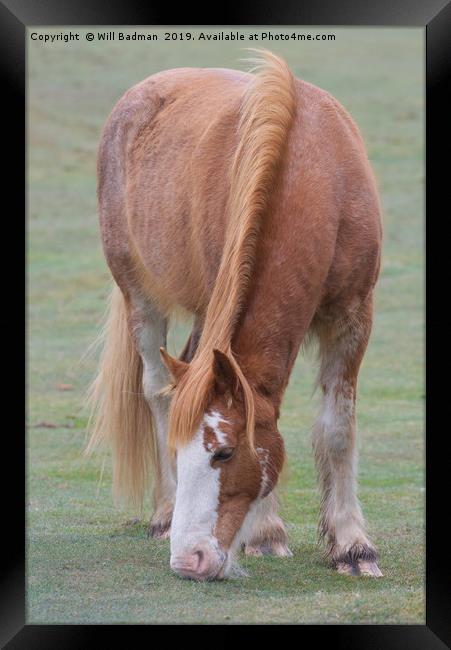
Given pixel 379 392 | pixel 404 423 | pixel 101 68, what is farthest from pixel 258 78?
pixel 101 68

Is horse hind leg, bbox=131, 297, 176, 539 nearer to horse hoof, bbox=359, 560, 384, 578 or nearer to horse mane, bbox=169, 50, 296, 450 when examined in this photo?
horse hoof, bbox=359, 560, 384, 578

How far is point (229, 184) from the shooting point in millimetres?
5348

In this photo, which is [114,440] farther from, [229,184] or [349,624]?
[349,624]

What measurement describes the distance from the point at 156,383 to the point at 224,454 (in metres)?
2.19

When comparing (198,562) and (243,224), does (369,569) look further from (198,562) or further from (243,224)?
(243,224)

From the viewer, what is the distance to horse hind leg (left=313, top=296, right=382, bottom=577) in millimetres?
5457

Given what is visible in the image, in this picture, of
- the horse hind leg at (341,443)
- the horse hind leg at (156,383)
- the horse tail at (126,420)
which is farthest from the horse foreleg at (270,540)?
the horse tail at (126,420)

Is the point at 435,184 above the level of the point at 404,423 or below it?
above

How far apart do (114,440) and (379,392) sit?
17.5 feet

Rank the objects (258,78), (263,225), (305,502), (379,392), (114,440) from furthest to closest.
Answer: (379,392) → (305,502) → (114,440) → (258,78) → (263,225)

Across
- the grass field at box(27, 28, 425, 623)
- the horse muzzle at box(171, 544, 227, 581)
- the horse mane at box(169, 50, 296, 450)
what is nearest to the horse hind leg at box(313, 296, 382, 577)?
the grass field at box(27, 28, 425, 623)

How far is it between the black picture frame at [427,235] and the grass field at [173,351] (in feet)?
0.53

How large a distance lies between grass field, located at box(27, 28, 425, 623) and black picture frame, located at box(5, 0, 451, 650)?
16 centimetres

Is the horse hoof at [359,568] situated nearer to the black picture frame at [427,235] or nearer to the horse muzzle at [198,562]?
the black picture frame at [427,235]
